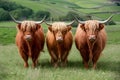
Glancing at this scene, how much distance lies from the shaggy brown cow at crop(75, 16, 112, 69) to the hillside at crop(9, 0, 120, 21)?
2071 inches

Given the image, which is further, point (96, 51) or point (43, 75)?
point (96, 51)

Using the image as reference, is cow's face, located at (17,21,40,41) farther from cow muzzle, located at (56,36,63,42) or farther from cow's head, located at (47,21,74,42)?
cow muzzle, located at (56,36,63,42)

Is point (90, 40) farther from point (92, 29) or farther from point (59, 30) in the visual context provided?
point (59, 30)

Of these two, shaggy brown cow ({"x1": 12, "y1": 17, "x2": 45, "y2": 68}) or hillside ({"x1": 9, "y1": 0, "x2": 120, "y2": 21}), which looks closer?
shaggy brown cow ({"x1": 12, "y1": 17, "x2": 45, "y2": 68})

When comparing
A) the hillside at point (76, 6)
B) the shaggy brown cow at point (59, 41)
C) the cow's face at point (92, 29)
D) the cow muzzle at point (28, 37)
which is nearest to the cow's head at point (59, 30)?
the shaggy brown cow at point (59, 41)

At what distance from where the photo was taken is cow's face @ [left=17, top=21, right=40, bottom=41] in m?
16.1

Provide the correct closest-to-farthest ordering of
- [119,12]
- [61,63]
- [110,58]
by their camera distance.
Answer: [61,63]
[110,58]
[119,12]

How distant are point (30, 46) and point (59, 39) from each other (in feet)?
4.38

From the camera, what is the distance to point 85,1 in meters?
105

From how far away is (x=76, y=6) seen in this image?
9406cm

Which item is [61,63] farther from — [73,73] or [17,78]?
[17,78]

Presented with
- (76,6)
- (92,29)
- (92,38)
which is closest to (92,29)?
(92,29)

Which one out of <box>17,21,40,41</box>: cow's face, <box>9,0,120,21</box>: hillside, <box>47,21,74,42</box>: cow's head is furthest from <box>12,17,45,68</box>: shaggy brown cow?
<box>9,0,120,21</box>: hillside

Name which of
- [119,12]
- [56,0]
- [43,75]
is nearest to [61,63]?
[43,75]
